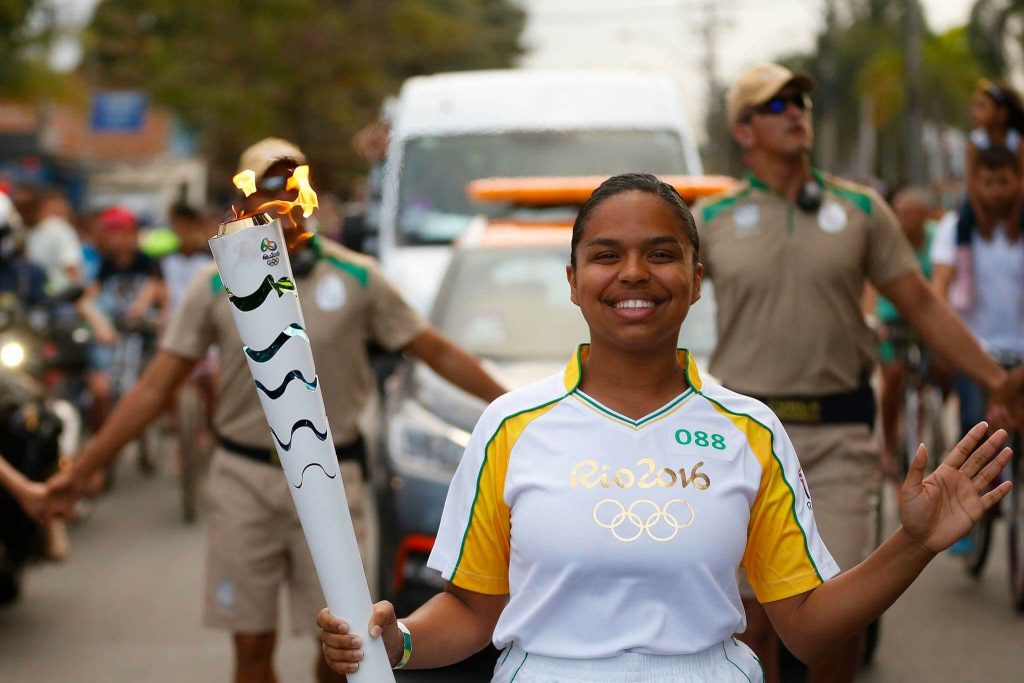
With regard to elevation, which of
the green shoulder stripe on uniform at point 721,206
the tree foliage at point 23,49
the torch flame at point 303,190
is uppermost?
Answer: the torch flame at point 303,190

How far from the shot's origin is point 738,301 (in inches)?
192

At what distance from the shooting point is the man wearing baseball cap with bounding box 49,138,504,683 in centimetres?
507

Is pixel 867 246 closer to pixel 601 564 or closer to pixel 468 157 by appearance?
pixel 601 564

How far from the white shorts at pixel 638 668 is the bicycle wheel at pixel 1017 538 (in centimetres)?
501

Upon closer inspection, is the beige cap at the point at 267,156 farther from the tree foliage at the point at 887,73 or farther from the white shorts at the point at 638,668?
the tree foliage at the point at 887,73

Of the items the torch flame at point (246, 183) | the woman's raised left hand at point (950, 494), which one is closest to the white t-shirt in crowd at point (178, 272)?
the torch flame at point (246, 183)

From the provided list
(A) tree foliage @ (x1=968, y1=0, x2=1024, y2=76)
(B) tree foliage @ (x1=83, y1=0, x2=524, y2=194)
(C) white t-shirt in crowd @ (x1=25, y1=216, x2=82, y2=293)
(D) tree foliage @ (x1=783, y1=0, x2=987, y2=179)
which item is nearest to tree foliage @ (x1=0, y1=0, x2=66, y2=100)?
(B) tree foliage @ (x1=83, y1=0, x2=524, y2=194)

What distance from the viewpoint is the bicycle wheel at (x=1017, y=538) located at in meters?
7.48

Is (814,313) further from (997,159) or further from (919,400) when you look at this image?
(919,400)

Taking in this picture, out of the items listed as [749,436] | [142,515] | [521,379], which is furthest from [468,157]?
[749,436]

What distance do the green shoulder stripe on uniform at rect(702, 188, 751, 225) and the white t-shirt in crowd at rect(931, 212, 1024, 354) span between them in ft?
9.30

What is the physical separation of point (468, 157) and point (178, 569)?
368 cm

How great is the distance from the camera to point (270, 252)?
271 cm

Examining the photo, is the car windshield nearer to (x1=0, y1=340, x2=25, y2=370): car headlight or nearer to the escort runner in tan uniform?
the escort runner in tan uniform
